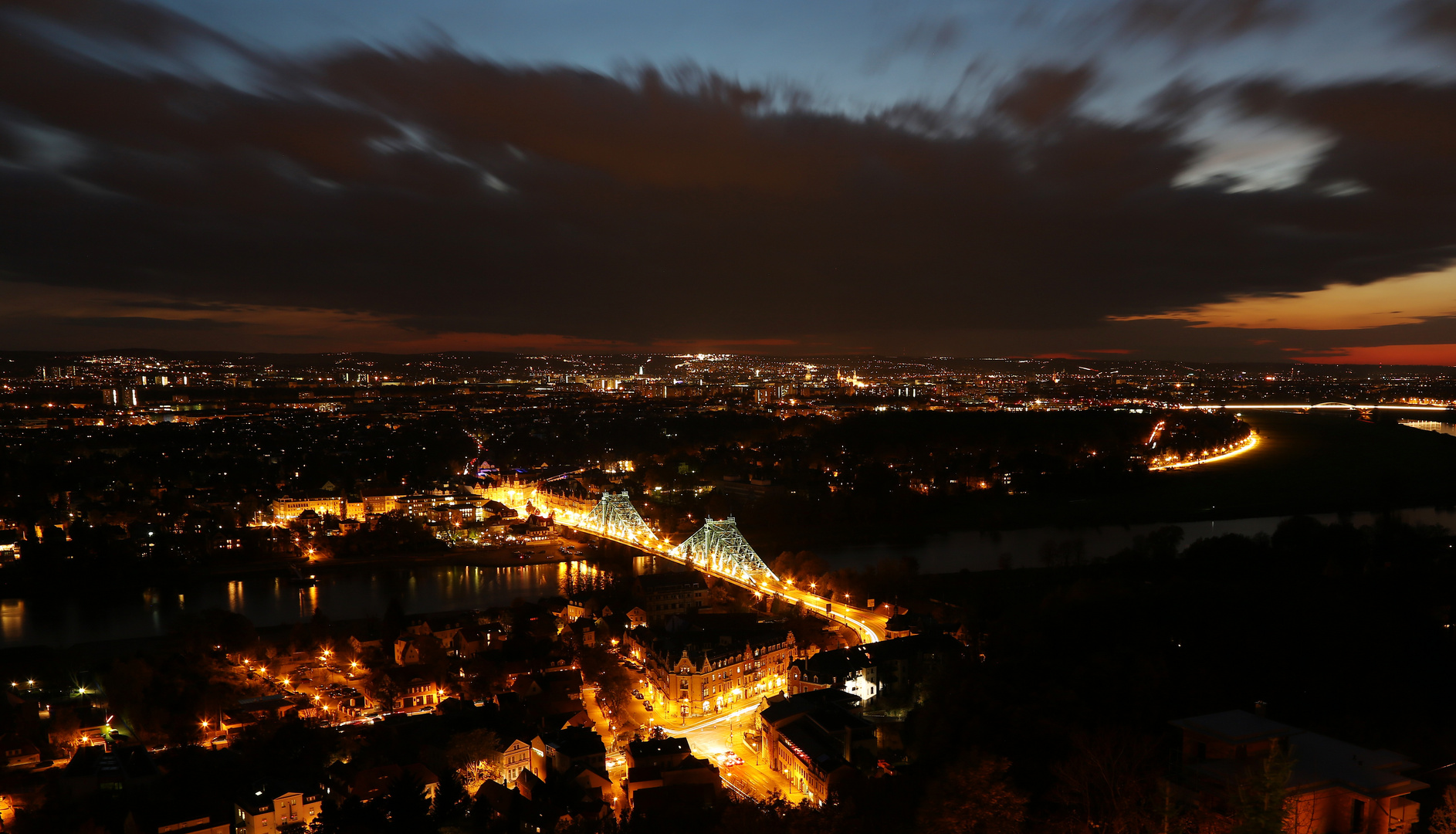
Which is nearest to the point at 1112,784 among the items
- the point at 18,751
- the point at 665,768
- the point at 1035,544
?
the point at 665,768

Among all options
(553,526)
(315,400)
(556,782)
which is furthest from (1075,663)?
(315,400)

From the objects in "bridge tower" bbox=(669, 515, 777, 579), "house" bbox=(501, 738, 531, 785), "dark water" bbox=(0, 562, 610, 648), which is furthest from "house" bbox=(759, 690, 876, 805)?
"dark water" bbox=(0, 562, 610, 648)

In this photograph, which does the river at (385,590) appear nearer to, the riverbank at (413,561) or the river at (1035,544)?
the river at (1035,544)

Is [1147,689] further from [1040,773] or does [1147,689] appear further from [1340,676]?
[1340,676]

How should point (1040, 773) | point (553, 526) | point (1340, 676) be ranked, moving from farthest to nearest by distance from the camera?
1. point (553, 526)
2. point (1340, 676)
3. point (1040, 773)

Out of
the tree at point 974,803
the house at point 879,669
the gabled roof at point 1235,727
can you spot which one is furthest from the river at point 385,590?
the gabled roof at point 1235,727

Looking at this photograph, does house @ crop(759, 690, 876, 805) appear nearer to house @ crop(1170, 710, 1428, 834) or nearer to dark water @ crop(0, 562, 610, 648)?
house @ crop(1170, 710, 1428, 834)
